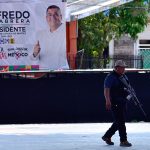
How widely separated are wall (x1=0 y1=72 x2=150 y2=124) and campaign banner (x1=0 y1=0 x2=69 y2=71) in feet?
2.12

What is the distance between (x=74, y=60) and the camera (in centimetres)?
2178

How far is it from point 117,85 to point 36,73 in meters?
6.65

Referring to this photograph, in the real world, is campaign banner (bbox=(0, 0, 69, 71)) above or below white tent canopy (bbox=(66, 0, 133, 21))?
below

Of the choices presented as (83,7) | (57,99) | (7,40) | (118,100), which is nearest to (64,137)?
(118,100)

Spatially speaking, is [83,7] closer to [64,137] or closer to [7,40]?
[7,40]

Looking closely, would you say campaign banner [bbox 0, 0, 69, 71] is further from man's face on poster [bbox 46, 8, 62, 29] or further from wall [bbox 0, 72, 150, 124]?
wall [bbox 0, 72, 150, 124]

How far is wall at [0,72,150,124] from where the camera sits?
19922mm

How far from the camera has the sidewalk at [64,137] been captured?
1366 cm

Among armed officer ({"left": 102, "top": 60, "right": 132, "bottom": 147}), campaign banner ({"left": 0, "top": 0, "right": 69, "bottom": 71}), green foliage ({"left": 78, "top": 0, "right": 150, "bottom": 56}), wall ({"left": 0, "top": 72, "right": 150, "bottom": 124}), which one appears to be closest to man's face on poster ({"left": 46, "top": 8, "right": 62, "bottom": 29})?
campaign banner ({"left": 0, "top": 0, "right": 69, "bottom": 71})

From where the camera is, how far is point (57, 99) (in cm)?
2002

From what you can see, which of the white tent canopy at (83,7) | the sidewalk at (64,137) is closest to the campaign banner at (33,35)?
the white tent canopy at (83,7)

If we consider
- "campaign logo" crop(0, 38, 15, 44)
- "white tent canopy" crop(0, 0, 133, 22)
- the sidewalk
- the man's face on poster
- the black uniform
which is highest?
"white tent canopy" crop(0, 0, 133, 22)

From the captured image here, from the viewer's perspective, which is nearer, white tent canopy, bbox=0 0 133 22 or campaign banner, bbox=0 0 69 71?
campaign banner, bbox=0 0 69 71

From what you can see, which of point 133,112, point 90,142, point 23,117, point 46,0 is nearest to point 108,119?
point 133,112
